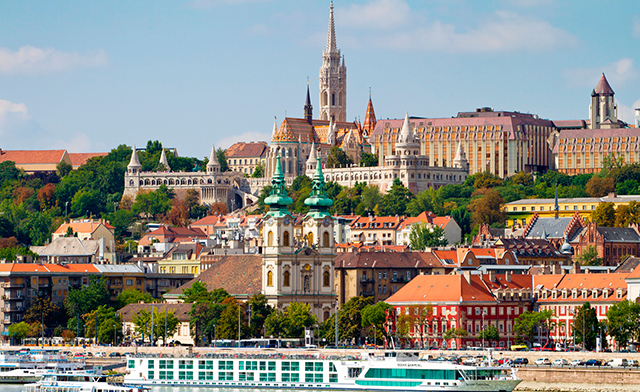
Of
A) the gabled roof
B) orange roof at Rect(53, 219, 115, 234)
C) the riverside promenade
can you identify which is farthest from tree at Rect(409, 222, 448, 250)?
the riverside promenade

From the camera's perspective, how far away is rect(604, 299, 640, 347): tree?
99.2 m

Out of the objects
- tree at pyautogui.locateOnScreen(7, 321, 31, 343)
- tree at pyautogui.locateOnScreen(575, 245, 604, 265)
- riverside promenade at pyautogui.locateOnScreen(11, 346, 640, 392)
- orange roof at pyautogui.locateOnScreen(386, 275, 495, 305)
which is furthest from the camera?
tree at pyautogui.locateOnScreen(575, 245, 604, 265)

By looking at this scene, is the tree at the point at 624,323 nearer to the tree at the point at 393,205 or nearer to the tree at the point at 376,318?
the tree at the point at 376,318

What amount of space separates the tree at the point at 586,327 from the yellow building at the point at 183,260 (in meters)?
56.1

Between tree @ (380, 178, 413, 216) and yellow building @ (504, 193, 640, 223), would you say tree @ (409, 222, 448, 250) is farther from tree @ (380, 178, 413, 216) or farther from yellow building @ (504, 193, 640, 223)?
tree @ (380, 178, 413, 216)

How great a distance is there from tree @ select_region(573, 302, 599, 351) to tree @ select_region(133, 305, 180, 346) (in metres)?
29.3

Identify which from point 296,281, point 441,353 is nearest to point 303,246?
point 296,281

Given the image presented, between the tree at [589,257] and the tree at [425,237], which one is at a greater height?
the tree at [425,237]

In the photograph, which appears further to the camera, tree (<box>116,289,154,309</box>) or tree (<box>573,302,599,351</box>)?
tree (<box>116,289,154,309</box>)

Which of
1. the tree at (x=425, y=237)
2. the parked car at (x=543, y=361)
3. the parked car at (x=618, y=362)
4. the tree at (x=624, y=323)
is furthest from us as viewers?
the tree at (x=425, y=237)

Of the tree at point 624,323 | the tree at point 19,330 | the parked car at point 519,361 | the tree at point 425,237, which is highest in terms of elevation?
the tree at point 425,237

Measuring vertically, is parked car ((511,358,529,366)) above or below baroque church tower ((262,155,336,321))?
below

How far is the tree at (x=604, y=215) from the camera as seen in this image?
175 m

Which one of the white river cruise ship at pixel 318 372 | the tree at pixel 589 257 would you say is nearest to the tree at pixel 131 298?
the white river cruise ship at pixel 318 372
